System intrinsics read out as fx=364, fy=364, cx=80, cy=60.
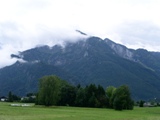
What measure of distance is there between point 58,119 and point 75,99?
294ft

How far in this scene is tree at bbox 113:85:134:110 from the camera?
423 ft

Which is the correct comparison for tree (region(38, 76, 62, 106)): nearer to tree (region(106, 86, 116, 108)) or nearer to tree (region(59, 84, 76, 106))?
tree (region(59, 84, 76, 106))

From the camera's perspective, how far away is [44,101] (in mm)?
134375

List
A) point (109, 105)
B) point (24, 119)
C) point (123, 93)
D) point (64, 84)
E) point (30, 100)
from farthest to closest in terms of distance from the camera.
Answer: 1. point (30, 100)
2. point (64, 84)
3. point (109, 105)
4. point (123, 93)
5. point (24, 119)

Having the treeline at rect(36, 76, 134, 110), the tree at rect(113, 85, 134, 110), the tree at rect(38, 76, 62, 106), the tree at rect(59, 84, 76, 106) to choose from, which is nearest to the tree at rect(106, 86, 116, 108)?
the treeline at rect(36, 76, 134, 110)

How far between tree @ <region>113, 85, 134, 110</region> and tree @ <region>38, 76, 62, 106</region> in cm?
2202

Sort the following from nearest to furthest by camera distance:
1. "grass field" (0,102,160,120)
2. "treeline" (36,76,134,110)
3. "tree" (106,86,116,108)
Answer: "grass field" (0,102,160,120) → "treeline" (36,76,134,110) → "tree" (106,86,116,108)

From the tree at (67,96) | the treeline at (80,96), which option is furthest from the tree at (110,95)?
the tree at (67,96)

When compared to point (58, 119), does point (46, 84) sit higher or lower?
higher

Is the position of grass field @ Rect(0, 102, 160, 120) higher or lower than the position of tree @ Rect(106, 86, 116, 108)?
lower

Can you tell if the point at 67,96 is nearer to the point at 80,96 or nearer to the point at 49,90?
the point at 80,96

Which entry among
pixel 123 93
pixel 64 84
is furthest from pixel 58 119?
pixel 64 84

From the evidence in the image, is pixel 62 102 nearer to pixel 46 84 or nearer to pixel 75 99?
pixel 75 99

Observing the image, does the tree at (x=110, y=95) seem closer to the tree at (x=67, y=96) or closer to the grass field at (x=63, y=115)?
the tree at (x=67, y=96)
